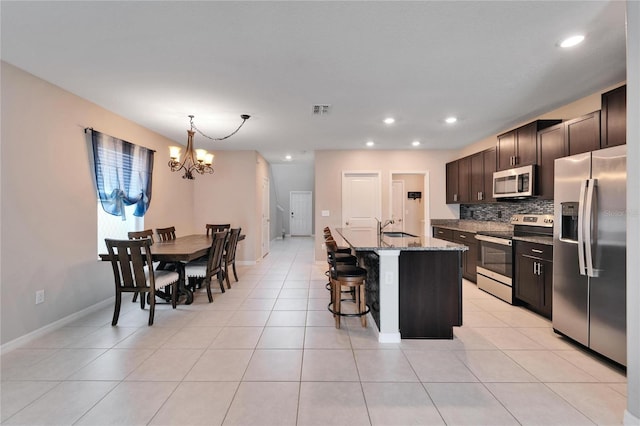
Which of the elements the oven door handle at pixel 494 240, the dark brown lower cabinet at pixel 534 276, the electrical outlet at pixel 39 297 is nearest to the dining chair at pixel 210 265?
the electrical outlet at pixel 39 297

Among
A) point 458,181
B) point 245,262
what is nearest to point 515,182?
point 458,181

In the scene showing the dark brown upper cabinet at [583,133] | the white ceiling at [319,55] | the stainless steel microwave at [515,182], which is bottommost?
the stainless steel microwave at [515,182]

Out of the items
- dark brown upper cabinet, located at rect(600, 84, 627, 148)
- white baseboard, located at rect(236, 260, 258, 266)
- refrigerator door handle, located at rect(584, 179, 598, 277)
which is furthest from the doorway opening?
refrigerator door handle, located at rect(584, 179, 598, 277)

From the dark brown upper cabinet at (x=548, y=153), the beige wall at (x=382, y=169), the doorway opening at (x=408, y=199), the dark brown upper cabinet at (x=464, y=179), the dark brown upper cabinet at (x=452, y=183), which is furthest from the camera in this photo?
the doorway opening at (x=408, y=199)

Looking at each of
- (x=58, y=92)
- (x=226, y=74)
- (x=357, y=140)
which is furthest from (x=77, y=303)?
(x=357, y=140)

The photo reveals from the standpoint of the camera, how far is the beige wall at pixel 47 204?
2.59m

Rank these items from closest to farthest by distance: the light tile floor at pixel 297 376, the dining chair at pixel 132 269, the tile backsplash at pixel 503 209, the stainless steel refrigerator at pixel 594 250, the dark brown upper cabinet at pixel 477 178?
the light tile floor at pixel 297 376, the stainless steel refrigerator at pixel 594 250, the dining chair at pixel 132 269, the tile backsplash at pixel 503 209, the dark brown upper cabinet at pixel 477 178

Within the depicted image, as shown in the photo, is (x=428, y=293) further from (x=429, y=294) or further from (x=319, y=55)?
(x=319, y=55)

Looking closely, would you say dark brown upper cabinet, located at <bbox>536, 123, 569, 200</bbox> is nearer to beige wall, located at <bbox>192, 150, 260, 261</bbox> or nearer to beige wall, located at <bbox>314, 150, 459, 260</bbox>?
beige wall, located at <bbox>314, 150, 459, 260</bbox>

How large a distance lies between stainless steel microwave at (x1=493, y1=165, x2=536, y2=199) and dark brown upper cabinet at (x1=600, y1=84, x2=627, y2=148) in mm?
928

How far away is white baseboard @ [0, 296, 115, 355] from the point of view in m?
2.56

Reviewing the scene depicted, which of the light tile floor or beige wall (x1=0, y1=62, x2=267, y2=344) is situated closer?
the light tile floor

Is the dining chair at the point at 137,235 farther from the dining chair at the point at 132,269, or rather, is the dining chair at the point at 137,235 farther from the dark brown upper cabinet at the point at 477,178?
the dark brown upper cabinet at the point at 477,178

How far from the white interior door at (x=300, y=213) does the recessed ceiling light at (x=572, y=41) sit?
10.5 meters
